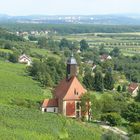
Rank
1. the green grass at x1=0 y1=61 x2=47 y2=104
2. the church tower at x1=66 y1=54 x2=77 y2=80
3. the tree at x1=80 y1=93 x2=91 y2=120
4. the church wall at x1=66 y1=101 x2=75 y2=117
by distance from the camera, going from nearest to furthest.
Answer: the tree at x1=80 y1=93 x2=91 y2=120 → the church wall at x1=66 y1=101 x2=75 y2=117 → the church tower at x1=66 y1=54 x2=77 y2=80 → the green grass at x1=0 y1=61 x2=47 y2=104

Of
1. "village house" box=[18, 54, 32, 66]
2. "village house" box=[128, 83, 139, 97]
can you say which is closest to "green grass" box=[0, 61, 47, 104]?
"village house" box=[18, 54, 32, 66]

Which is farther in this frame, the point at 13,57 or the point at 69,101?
the point at 13,57

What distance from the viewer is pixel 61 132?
42.1 metres

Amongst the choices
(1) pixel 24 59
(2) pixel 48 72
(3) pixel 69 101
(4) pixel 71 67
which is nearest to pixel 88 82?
(2) pixel 48 72

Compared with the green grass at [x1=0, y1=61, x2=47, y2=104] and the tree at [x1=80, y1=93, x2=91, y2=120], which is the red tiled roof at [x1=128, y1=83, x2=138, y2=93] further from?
the tree at [x1=80, y1=93, x2=91, y2=120]

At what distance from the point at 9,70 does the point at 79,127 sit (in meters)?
37.8

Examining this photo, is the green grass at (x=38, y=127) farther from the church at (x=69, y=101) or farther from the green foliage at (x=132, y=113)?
the green foliage at (x=132, y=113)

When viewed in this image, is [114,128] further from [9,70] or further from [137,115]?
[9,70]

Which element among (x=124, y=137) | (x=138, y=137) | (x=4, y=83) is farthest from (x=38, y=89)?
(x=138, y=137)

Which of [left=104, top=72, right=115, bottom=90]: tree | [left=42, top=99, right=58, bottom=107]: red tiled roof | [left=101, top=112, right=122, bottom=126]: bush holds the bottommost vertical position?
[left=104, top=72, right=115, bottom=90]: tree

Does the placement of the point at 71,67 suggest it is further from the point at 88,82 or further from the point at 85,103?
the point at 88,82

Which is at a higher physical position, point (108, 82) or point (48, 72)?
point (48, 72)

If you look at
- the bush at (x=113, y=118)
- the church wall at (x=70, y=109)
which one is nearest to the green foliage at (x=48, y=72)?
the church wall at (x=70, y=109)

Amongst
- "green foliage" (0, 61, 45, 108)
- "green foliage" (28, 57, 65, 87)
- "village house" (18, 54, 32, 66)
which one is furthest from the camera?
"village house" (18, 54, 32, 66)
